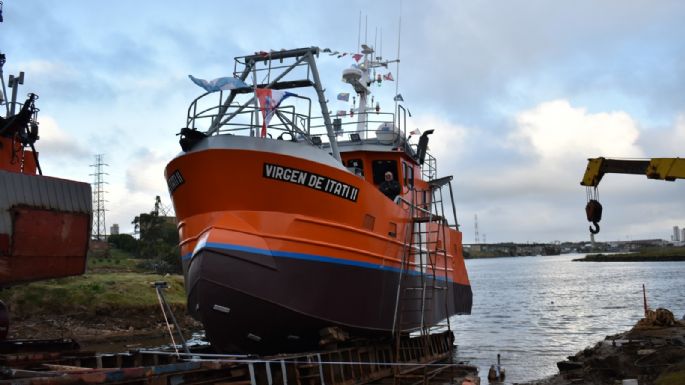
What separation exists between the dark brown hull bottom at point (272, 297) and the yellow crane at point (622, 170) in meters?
4.93

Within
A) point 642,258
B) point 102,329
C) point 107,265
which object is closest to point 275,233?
point 102,329

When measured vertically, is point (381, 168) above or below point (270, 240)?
above

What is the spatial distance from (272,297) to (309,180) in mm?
2104

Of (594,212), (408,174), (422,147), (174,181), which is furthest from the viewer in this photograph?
(422,147)

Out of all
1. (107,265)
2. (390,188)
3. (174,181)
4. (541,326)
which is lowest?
(541,326)

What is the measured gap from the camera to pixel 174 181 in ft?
36.9

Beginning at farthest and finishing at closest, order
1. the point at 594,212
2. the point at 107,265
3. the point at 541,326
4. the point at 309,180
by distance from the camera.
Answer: the point at 107,265, the point at 541,326, the point at 594,212, the point at 309,180

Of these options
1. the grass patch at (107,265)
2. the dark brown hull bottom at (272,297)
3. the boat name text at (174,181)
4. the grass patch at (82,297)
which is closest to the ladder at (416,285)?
the dark brown hull bottom at (272,297)

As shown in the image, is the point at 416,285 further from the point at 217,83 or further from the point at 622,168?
the point at 217,83

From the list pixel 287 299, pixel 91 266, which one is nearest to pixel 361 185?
pixel 287 299

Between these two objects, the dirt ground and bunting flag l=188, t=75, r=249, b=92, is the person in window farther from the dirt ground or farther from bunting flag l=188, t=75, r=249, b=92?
the dirt ground

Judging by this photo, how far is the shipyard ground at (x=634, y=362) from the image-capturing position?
11398 millimetres

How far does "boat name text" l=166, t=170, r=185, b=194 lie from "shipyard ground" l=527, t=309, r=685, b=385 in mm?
8890

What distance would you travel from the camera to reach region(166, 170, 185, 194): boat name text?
11000 mm
